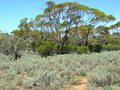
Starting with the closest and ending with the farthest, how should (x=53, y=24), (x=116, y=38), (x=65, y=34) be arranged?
1. (x=53, y=24)
2. (x=65, y=34)
3. (x=116, y=38)

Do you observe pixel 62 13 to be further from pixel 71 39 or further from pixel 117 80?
pixel 117 80

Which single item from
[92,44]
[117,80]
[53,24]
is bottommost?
[117,80]

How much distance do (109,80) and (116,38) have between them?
3148 cm

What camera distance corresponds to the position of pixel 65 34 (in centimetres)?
2622

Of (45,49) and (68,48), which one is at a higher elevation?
(68,48)

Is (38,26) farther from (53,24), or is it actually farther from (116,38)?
(116,38)

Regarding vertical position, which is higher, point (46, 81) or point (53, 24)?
point (53, 24)

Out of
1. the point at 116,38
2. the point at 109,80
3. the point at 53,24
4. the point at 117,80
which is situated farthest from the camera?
the point at 116,38

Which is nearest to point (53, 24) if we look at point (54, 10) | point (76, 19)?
point (54, 10)

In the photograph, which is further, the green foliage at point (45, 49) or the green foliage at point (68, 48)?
the green foliage at point (68, 48)

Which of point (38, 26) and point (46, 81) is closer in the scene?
point (46, 81)

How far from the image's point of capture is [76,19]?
24.9 metres

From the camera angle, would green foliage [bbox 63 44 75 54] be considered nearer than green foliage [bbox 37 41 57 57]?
No

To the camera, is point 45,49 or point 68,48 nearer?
point 45,49
